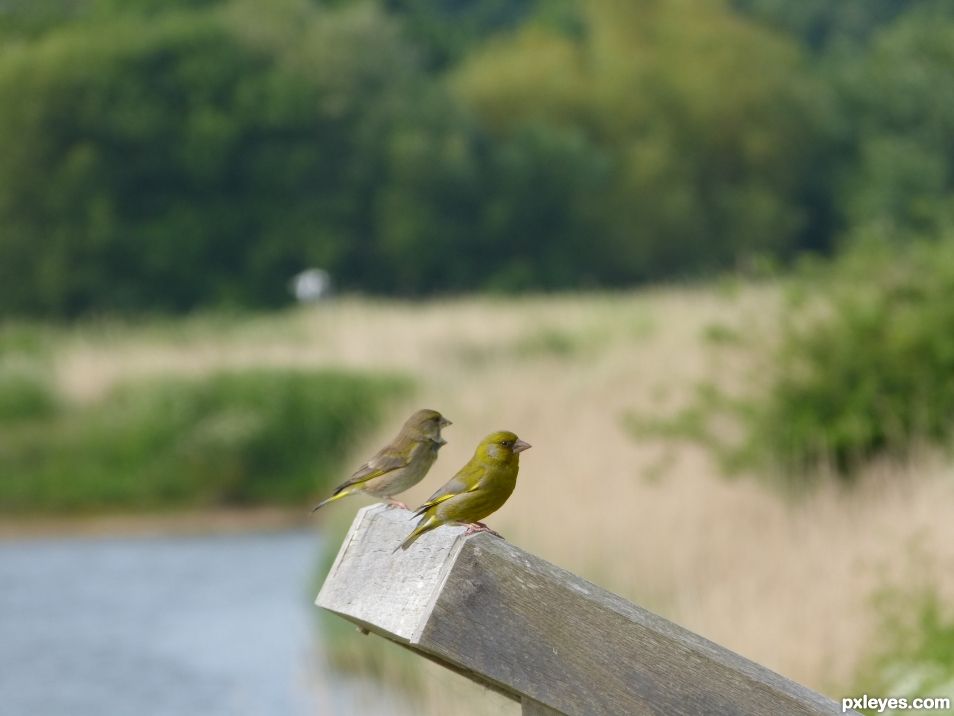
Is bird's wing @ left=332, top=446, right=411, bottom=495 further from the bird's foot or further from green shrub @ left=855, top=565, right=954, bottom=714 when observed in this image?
green shrub @ left=855, top=565, right=954, bottom=714

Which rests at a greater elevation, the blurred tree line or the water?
the blurred tree line

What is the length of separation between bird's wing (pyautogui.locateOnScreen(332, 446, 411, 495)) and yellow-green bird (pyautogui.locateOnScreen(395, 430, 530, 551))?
0.61 meters

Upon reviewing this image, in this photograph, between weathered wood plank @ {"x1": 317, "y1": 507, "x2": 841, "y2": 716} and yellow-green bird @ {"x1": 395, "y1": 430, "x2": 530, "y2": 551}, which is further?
yellow-green bird @ {"x1": 395, "y1": 430, "x2": 530, "y2": 551}

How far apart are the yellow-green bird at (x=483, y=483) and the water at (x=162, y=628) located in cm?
498

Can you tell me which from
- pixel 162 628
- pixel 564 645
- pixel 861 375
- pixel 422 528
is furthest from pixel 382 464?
pixel 162 628

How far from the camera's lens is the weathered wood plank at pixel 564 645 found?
5.67 feet

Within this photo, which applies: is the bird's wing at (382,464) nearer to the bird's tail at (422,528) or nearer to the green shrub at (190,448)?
the bird's tail at (422,528)

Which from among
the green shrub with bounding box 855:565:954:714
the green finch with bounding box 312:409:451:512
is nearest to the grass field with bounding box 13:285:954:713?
the green shrub with bounding box 855:565:954:714

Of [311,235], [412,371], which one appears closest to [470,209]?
[311,235]

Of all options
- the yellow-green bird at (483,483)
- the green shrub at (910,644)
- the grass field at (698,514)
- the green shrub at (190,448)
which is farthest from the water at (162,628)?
the yellow-green bird at (483,483)

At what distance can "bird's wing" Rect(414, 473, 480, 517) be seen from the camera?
214 centimetres

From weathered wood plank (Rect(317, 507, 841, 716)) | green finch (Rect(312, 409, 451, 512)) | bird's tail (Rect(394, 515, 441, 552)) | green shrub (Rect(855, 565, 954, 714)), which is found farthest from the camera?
green shrub (Rect(855, 565, 954, 714))

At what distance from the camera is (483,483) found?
2.23 meters

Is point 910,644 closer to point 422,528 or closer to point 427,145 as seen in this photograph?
point 422,528
